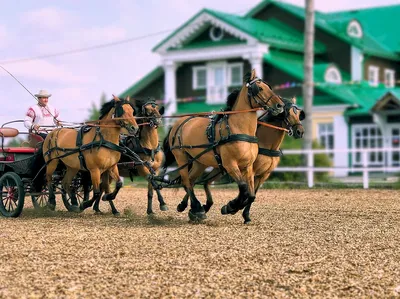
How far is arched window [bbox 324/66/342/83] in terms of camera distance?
117 ft

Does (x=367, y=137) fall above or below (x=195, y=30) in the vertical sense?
below

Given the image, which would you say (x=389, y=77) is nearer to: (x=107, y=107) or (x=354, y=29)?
(x=354, y=29)

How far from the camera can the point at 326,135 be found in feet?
115

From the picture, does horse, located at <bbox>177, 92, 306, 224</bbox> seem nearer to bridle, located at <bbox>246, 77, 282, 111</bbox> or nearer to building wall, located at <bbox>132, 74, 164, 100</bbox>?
bridle, located at <bbox>246, 77, 282, 111</bbox>

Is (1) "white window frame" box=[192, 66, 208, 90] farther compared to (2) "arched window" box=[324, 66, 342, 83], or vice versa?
(1) "white window frame" box=[192, 66, 208, 90]

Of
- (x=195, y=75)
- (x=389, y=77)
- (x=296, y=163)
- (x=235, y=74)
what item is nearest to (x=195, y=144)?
(x=296, y=163)

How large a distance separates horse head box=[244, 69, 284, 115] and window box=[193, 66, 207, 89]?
26847 mm

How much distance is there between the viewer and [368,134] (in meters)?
34.2

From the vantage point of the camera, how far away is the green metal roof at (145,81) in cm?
3908

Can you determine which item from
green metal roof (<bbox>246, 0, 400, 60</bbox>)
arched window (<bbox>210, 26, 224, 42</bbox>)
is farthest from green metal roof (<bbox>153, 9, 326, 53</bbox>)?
green metal roof (<bbox>246, 0, 400, 60</bbox>)

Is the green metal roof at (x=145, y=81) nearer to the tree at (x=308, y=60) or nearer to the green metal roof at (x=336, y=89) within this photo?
the green metal roof at (x=336, y=89)

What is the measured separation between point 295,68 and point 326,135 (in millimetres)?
3461

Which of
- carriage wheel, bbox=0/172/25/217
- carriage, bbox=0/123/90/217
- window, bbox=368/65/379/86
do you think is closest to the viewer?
carriage wheel, bbox=0/172/25/217

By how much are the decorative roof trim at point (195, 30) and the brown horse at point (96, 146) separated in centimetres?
2348
